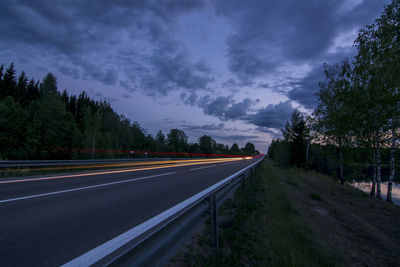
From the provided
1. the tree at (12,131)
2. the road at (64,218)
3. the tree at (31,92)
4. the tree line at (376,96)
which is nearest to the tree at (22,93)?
the tree at (31,92)

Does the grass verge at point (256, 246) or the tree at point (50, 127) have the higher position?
the tree at point (50, 127)

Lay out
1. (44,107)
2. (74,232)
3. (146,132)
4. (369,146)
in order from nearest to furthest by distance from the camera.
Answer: (74,232), (369,146), (44,107), (146,132)

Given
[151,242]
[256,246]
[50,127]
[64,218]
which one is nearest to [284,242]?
[256,246]

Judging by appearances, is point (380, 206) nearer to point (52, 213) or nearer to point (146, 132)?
point (52, 213)

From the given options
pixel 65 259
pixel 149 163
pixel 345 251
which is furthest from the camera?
pixel 149 163

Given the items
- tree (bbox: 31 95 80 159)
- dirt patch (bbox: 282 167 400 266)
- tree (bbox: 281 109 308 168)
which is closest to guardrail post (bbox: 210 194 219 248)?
dirt patch (bbox: 282 167 400 266)

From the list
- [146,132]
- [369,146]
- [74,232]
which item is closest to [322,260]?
[74,232]

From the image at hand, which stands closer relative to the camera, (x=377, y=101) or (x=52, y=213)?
(x=52, y=213)

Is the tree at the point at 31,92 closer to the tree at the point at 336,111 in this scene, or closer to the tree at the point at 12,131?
the tree at the point at 12,131

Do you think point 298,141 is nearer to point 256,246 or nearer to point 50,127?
point 256,246

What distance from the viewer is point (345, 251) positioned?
15.5 feet

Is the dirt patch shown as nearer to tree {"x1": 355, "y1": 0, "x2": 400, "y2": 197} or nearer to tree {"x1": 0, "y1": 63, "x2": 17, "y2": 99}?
tree {"x1": 355, "y1": 0, "x2": 400, "y2": 197}

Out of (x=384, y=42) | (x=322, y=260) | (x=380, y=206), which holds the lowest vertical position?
(x=380, y=206)

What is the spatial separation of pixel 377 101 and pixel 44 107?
54.6 metres
